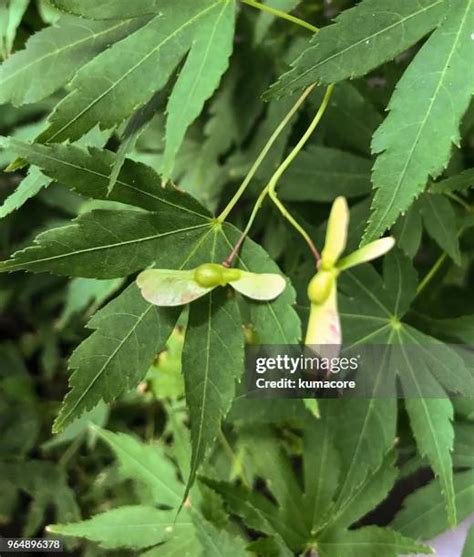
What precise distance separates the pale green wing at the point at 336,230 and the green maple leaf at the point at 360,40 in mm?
95

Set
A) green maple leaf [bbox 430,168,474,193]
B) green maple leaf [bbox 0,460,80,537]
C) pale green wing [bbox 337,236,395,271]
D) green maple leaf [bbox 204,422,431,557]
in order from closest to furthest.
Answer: pale green wing [bbox 337,236,395,271]
green maple leaf [bbox 430,168,474,193]
green maple leaf [bbox 204,422,431,557]
green maple leaf [bbox 0,460,80,537]

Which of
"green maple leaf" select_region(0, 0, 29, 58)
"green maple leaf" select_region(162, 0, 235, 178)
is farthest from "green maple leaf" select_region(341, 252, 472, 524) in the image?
"green maple leaf" select_region(0, 0, 29, 58)

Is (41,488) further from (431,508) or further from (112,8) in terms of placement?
(112,8)

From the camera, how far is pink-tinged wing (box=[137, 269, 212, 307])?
0.49 metres

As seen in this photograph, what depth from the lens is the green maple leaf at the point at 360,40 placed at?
463 millimetres

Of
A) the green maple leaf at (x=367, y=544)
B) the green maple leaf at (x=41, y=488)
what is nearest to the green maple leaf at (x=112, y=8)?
the green maple leaf at (x=367, y=544)

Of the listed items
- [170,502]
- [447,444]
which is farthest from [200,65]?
[170,502]

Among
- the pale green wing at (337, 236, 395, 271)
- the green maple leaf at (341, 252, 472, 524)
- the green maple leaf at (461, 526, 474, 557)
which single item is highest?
the pale green wing at (337, 236, 395, 271)

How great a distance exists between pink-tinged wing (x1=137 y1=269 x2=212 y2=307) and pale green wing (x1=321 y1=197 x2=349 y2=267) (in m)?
0.10

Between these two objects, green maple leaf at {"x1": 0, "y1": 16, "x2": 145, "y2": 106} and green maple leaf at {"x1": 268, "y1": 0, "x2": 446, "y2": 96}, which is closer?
green maple leaf at {"x1": 268, "y1": 0, "x2": 446, "y2": 96}

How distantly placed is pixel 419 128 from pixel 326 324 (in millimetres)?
145

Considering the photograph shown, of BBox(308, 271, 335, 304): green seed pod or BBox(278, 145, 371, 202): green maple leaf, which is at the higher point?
BBox(308, 271, 335, 304): green seed pod

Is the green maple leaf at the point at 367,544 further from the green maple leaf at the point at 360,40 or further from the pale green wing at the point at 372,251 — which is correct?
the green maple leaf at the point at 360,40

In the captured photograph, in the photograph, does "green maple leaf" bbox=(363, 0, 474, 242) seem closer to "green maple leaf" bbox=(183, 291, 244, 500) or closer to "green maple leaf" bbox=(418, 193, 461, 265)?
"green maple leaf" bbox=(183, 291, 244, 500)
